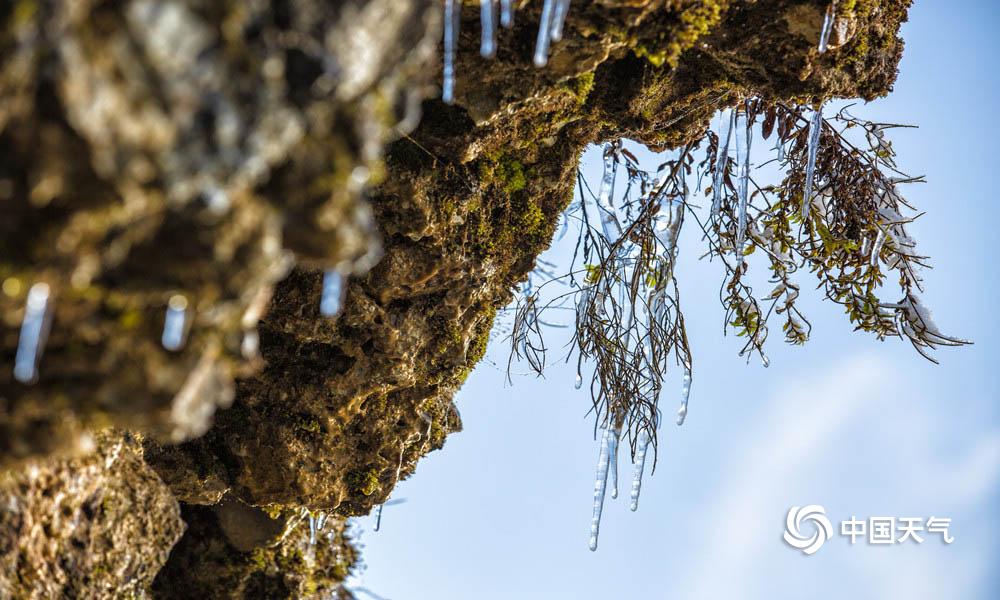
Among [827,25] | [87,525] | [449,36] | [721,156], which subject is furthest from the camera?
[721,156]

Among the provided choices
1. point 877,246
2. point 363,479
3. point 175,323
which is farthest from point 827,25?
point 363,479

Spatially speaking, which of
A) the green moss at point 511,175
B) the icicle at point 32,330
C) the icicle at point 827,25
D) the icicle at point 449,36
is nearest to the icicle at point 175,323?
the icicle at point 32,330

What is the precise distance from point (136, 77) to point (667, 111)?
7.48 ft

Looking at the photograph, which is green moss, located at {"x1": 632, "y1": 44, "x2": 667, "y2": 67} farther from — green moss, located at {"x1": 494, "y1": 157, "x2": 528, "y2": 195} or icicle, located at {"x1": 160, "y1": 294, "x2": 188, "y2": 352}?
icicle, located at {"x1": 160, "y1": 294, "x2": 188, "y2": 352}

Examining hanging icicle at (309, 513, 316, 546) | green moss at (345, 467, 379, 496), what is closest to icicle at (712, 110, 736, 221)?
green moss at (345, 467, 379, 496)

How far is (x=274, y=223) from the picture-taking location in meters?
1.32

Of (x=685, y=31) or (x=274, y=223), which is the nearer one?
(x=274, y=223)

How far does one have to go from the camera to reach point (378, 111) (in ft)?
4.54

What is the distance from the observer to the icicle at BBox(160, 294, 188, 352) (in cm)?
136

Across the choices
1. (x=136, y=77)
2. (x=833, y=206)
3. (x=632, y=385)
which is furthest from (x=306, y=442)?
(x=833, y=206)

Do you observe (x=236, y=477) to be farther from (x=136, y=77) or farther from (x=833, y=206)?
(x=833, y=206)

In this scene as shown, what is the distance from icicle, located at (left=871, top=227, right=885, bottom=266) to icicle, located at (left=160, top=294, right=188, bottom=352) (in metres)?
3.18

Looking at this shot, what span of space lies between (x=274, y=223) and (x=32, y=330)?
1.53ft

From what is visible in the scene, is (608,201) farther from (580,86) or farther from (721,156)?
(580,86)
